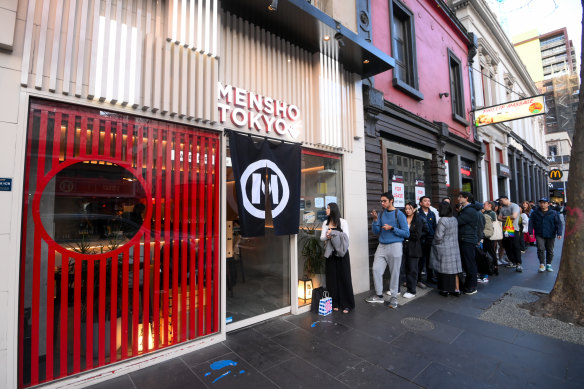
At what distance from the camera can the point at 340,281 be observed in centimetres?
506

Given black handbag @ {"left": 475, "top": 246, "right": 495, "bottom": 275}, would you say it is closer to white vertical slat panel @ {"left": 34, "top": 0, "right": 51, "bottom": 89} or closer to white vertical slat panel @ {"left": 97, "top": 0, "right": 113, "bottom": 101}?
white vertical slat panel @ {"left": 97, "top": 0, "right": 113, "bottom": 101}

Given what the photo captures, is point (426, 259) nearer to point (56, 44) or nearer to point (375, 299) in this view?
point (375, 299)

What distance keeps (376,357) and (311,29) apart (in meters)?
5.24

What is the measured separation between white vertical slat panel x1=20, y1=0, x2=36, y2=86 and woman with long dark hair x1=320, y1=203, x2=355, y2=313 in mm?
4256

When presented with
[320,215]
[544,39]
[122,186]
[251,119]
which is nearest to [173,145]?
[122,186]

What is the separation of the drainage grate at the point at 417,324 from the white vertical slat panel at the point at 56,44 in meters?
5.59

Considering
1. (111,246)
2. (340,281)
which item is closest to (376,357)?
(340,281)

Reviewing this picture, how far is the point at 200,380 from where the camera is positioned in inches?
119

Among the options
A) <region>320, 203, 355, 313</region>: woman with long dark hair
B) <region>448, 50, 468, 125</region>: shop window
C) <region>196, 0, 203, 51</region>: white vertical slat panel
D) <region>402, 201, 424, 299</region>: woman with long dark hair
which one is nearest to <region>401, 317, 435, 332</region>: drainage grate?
<region>320, 203, 355, 313</region>: woman with long dark hair

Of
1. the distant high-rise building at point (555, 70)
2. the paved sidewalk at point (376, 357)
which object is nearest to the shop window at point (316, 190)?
the paved sidewalk at point (376, 357)

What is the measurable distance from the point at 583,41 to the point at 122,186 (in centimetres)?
749

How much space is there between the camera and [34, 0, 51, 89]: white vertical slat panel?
2.84 meters

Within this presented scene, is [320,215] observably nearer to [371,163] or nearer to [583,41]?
[371,163]

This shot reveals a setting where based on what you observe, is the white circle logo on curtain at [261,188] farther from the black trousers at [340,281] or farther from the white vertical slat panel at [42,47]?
the white vertical slat panel at [42,47]
